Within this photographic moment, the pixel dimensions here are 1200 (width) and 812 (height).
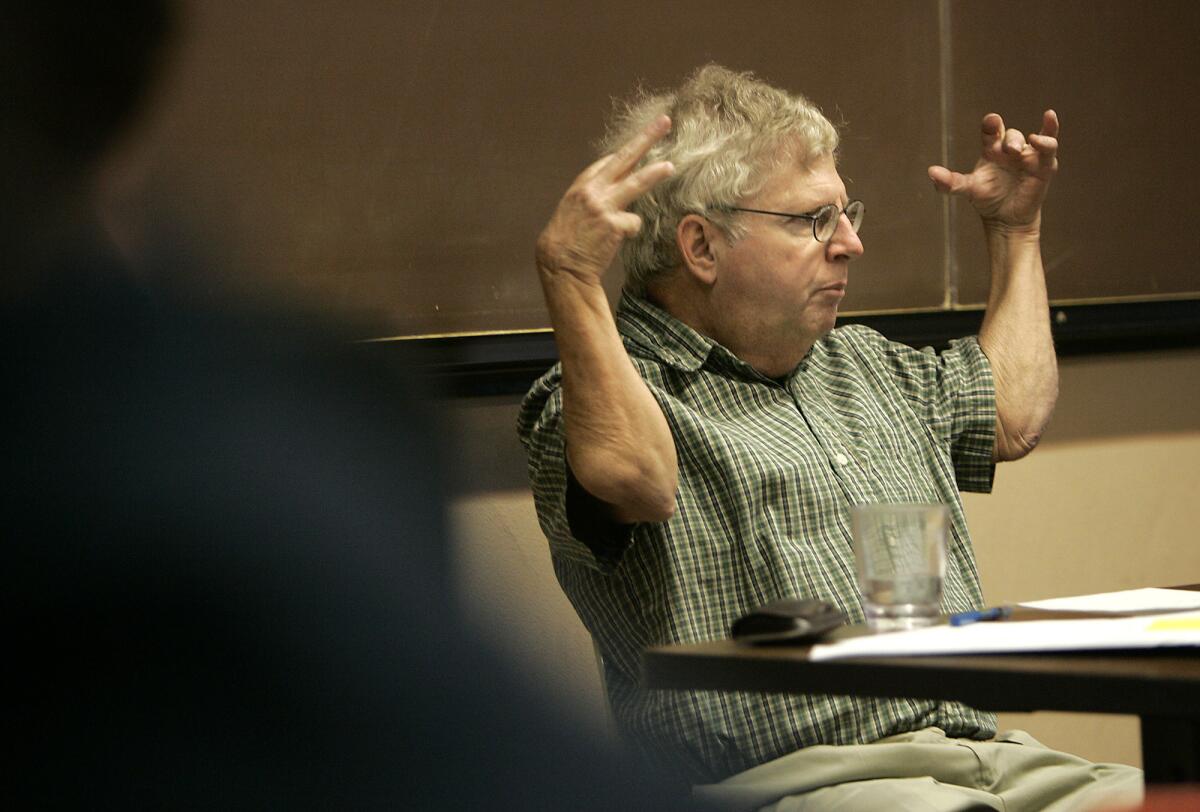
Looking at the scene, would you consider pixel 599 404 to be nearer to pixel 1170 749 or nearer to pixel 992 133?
pixel 1170 749

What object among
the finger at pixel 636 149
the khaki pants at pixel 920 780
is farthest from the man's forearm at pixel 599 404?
the khaki pants at pixel 920 780

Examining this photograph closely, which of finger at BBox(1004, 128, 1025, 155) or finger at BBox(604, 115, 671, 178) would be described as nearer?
finger at BBox(604, 115, 671, 178)

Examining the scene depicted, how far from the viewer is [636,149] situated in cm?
152

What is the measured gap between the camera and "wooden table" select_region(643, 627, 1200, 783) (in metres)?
0.90

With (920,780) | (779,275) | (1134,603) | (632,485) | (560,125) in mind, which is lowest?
(920,780)

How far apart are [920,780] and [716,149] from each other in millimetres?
834

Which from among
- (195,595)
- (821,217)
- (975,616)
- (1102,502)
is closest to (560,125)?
(821,217)

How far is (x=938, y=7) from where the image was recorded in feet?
8.14

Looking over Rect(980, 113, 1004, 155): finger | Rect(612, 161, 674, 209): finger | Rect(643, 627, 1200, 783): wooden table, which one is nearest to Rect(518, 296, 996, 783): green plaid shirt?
Rect(612, 161, 674, 209): finger

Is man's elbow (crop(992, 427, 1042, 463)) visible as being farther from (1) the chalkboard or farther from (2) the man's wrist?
(1) the chalkboard

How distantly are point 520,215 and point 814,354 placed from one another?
472 millimetres

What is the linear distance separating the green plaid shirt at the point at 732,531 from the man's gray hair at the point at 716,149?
9 cm

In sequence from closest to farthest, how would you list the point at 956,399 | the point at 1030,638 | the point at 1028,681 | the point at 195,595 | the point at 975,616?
1. the point at 195,595
2. the point at 1028,681
3. the point at 1030,638
4. the point at 975,616
5. the point at 956,399

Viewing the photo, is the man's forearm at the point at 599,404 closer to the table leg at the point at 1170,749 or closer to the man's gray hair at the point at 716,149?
the man's gray hair at the point at 716,149
